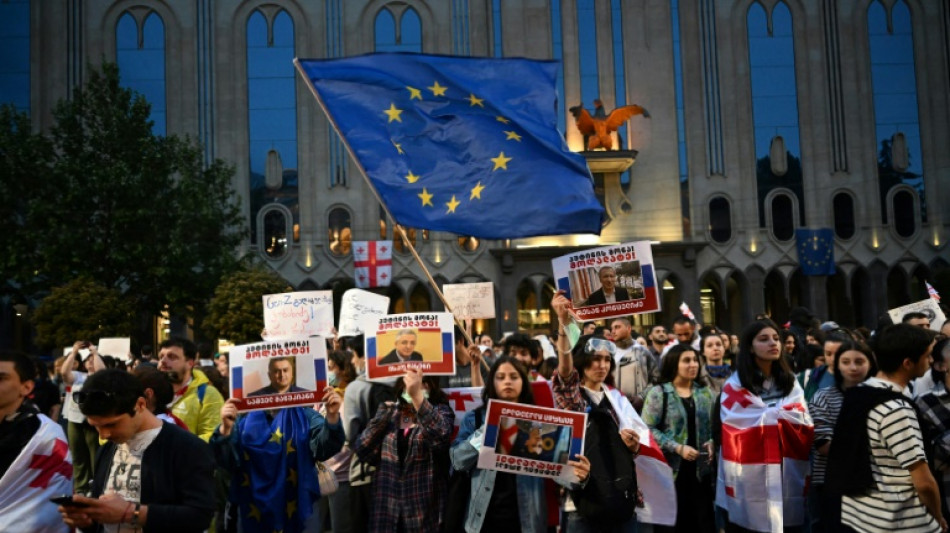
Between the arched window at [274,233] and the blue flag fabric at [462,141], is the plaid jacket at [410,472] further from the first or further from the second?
the arched window at [274,233]

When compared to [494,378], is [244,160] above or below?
above

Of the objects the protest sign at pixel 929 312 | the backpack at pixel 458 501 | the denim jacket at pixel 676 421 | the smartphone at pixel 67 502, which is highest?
the protest sign at pixel 929 312

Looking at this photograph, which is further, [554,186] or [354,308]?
[354,308]

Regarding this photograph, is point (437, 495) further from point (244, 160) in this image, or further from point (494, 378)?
point (244, 160)

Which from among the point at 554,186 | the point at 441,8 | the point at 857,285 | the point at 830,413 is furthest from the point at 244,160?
the point at 830,413

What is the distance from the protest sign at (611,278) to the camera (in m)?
7.03

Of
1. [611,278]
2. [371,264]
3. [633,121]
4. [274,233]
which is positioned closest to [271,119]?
[274,233]

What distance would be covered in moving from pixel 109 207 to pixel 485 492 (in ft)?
81.6

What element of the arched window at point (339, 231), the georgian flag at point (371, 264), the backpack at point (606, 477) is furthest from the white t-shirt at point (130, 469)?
the arched window at point (339, 231)

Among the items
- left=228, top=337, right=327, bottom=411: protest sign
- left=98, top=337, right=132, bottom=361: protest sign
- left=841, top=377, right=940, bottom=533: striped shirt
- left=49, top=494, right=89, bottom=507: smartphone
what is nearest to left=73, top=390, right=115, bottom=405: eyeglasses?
left=49, top=494, right=89, bottom=507: smartphone

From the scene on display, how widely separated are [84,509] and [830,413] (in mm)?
4906

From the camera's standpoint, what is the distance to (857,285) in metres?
37.3

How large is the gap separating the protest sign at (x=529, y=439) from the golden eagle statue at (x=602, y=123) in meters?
30.6

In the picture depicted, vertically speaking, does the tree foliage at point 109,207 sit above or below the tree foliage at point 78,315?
above
